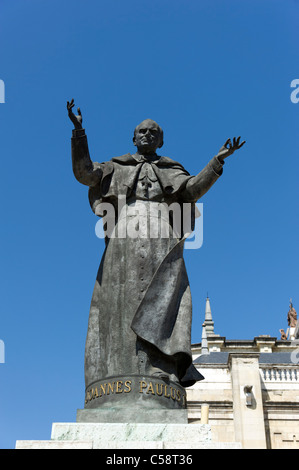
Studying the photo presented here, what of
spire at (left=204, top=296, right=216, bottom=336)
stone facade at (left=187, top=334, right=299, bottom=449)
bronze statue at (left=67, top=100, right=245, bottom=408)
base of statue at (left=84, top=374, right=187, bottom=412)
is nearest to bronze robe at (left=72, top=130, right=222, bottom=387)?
bronze statue at (left=67, top=100, right=245, bottom=408)

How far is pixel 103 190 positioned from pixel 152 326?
6.58 feet

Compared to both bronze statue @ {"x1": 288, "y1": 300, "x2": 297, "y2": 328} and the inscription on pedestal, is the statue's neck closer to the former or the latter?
the inscription on pedestal

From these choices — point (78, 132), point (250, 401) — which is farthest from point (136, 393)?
point (250, 401)

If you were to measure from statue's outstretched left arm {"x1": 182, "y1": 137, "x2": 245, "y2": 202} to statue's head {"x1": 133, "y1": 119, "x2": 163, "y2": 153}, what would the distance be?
30.8 inches

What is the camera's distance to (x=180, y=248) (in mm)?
7727

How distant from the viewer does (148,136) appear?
860 centimetres

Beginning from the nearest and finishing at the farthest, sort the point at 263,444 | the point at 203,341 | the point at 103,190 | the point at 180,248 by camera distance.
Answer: the point at 180,248, the point at 103,190, the point at 263,444, the point at 203,341

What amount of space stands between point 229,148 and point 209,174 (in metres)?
0.40

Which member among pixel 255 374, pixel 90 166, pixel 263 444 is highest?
pixel 255 374

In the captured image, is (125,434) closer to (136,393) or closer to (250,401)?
(136,393)

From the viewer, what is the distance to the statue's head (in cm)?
861

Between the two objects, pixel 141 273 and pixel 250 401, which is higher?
pixel 250 401
